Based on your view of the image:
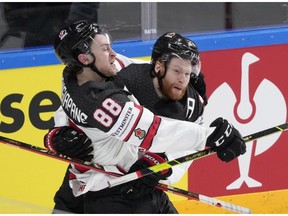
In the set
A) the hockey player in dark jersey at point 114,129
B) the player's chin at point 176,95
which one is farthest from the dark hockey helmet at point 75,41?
the player's chin at point 176,95

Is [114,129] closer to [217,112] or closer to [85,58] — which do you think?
[85,58]

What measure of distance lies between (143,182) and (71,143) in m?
0.30

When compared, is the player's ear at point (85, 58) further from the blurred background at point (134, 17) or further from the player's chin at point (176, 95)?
the blurred background at point (134, 17)

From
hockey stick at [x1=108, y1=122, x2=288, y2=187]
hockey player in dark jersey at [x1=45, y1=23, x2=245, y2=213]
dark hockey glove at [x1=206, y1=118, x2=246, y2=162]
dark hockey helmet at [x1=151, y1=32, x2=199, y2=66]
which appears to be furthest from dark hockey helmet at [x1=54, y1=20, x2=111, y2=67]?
dark hockey glove at [x1=206, y1=118, x2=246, y2=162]

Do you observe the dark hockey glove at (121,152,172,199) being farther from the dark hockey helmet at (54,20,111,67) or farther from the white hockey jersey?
the dark hockey helmet at (54,20,111,67)

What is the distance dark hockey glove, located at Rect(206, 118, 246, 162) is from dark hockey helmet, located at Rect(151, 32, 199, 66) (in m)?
0.26

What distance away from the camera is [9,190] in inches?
200

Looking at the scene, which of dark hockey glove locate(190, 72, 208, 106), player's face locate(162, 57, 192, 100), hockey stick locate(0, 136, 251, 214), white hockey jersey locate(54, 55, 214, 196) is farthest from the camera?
dark hockey glove locate(190, 72, 208, 106)

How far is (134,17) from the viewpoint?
206 inches

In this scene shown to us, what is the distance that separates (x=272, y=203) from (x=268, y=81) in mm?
592

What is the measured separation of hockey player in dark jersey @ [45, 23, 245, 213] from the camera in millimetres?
3943

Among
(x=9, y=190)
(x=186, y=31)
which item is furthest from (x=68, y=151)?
(x=186, y=31)

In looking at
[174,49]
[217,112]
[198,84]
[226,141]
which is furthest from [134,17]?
[226,141]

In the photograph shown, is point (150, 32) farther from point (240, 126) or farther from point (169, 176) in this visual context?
point (169, 176)
